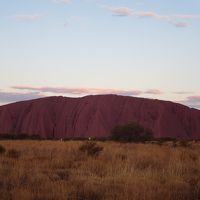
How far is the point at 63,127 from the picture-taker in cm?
7756

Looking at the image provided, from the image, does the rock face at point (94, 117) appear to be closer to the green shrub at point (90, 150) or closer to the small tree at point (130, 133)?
the small tree at point (130, 133)

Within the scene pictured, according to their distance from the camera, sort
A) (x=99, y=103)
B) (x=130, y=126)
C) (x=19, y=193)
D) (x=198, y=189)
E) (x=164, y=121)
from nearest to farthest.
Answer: (x=19, y=193), (x=198, y=189), (x=130, y=126), (x=164, y=121), (x=99, y=103)

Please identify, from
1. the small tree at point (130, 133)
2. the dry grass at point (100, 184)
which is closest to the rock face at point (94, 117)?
the small tree at point (130, 133)

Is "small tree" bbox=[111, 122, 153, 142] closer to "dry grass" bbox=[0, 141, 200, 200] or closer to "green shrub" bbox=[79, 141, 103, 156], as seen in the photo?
"green shrub" bbox=[79, 141, 103, 156]

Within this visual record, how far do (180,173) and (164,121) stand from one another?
64316 millimetres

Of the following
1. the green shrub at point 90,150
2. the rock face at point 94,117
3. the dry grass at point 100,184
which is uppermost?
the dry grass at point 100,184

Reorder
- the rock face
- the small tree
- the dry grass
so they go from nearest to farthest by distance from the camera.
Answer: the dry grass, the small tree, the rock face

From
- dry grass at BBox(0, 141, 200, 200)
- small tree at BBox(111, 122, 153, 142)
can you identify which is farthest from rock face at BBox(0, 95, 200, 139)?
dry grass at BBox(0, 141, 200, 200)

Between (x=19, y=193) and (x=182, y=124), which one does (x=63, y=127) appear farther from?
(x=19, y=193)

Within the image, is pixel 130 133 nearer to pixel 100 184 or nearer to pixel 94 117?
pixel 94 117

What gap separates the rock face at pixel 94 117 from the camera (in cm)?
7431

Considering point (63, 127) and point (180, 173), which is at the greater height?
point (180, 173)

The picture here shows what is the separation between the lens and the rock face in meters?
74.3

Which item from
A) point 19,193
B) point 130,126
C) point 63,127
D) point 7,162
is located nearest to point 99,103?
point 63,127
